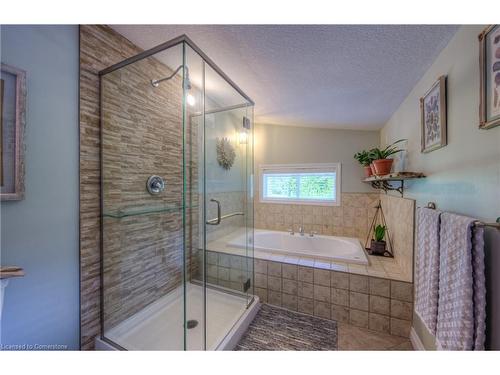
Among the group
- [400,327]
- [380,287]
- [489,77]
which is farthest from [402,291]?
[489,77]

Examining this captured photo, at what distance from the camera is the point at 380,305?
1.70 m

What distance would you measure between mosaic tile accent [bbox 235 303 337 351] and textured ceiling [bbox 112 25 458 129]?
2204 millimetres

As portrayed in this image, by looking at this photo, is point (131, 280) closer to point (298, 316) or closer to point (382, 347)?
point (298, 316)

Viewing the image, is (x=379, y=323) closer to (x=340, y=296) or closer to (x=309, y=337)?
(x=340, y=296)

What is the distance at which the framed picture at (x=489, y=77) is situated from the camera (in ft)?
2.40

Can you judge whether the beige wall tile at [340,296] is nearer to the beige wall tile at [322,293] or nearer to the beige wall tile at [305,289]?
the beige wall tile at [322,293]

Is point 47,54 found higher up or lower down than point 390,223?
higher up

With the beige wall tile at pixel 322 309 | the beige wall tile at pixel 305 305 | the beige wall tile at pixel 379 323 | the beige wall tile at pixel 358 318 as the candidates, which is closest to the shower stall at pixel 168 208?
the beige wall tile at pixel 305 305

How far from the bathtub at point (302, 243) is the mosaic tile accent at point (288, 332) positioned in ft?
2.09

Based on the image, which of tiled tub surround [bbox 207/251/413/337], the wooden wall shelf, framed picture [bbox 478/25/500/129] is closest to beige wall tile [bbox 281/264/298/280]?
tiled tub surround [bbox 207/251/413/337]
